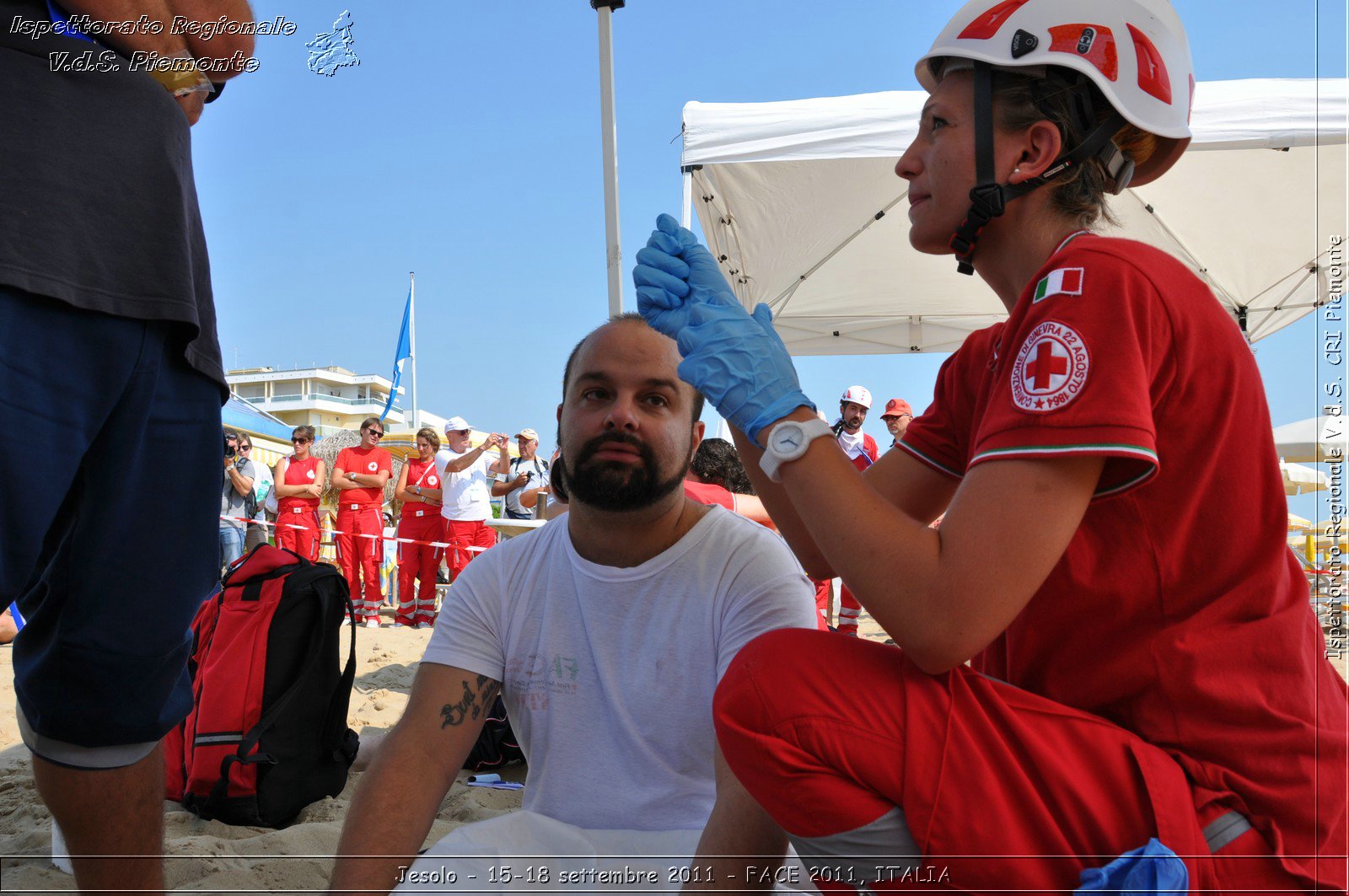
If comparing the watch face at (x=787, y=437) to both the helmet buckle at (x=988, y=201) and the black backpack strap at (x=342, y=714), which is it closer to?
the helmet buckle at (x=988, y=201)

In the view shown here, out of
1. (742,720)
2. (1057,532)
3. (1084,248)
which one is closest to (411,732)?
(742,720)

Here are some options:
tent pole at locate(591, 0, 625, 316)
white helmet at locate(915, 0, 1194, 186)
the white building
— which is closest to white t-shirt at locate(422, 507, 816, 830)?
white helmet at locate(915, 0, 1194, 186)

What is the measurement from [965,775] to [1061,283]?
623mm

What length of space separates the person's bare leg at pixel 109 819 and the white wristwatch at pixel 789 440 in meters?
1.27

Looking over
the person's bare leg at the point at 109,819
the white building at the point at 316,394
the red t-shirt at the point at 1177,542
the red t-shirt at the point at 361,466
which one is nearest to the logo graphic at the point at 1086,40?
the red t-shirt at the point at 1177,542

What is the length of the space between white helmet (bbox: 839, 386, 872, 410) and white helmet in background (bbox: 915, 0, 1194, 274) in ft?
22.8

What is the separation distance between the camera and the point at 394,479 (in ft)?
68.8

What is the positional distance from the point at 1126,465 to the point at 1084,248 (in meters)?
0.29

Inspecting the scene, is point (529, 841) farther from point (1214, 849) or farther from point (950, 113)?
point (950, 113)

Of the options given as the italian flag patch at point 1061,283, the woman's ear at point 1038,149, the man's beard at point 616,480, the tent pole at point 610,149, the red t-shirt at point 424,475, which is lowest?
the red t-shirt at point 424,475

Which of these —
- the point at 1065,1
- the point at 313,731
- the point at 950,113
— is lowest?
the point at 313,731

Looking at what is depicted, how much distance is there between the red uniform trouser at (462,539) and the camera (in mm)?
9539

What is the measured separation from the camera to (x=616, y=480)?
202 centimetres

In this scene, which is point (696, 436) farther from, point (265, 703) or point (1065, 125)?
point (265, 703)
